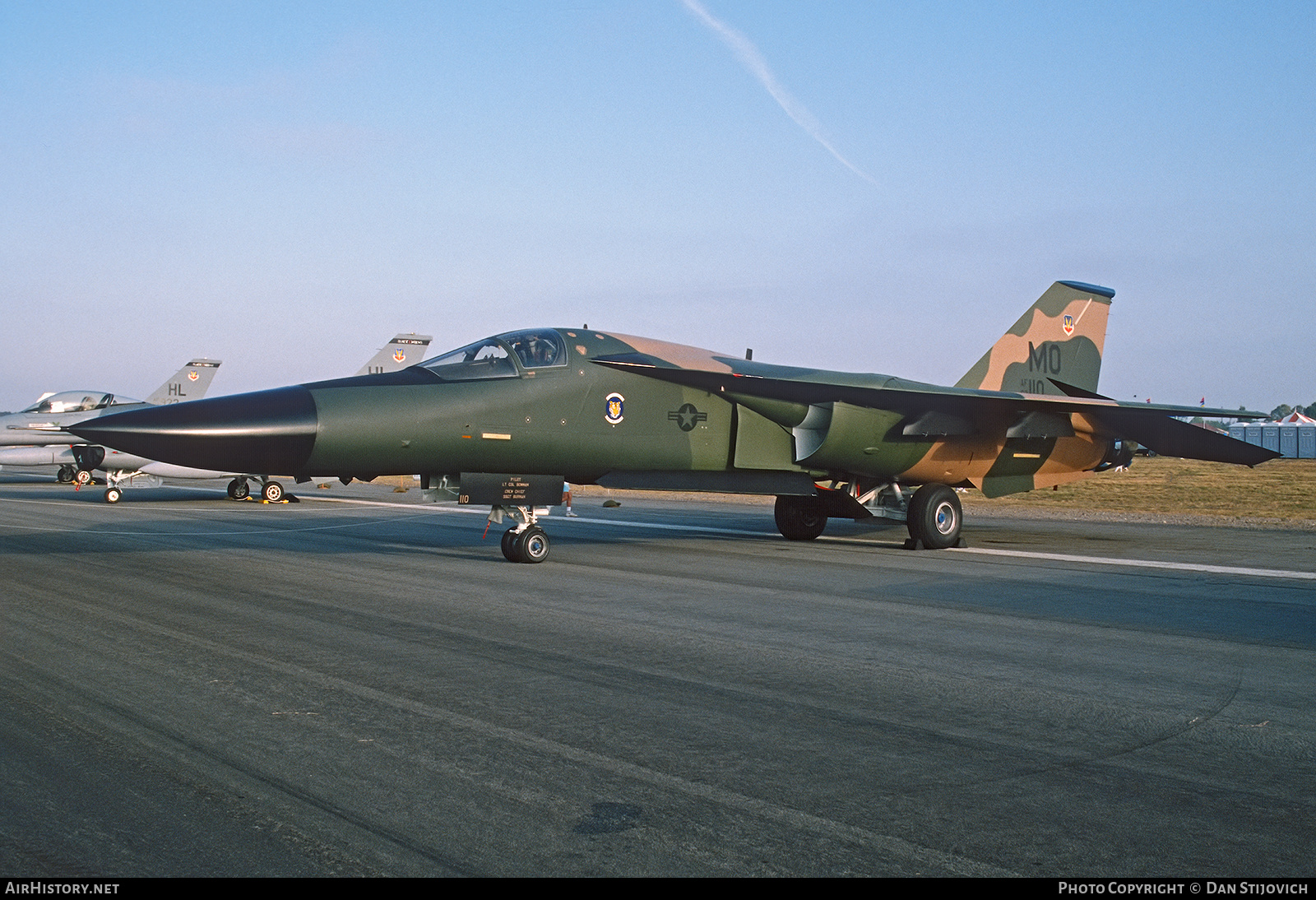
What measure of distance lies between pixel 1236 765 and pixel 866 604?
4.65 metres

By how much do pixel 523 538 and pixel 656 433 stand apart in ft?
6.97

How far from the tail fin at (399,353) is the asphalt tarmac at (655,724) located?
2359cm

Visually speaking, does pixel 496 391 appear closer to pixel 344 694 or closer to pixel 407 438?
pixel 407 438

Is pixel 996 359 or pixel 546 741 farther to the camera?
pixel 996 359

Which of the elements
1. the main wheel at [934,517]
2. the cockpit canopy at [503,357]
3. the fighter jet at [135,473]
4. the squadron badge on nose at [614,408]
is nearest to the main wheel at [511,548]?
the squadron badge on nose at [614,408]

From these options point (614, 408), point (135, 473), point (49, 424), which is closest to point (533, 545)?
point (614, 408)

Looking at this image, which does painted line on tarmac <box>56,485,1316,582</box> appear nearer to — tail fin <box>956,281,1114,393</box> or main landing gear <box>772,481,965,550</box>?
main landing gear <box>772,481,965,550</box>

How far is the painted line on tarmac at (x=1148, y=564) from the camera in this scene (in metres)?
11.1

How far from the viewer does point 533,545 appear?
12070mm

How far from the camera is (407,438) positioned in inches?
424

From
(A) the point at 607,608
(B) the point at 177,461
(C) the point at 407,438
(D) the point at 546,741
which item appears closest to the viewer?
(D) the point at 546,741

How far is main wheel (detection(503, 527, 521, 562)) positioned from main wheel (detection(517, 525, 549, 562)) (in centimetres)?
6
